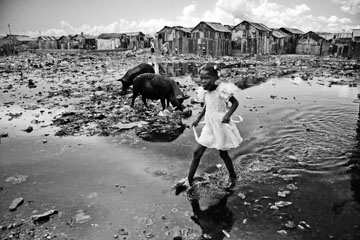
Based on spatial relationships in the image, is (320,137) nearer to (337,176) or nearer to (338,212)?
(337,176)

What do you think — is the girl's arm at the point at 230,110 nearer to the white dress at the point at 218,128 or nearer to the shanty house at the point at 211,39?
the white dress at the point at 218,128

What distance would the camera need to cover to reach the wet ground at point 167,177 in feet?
9.03

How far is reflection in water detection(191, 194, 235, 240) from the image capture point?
8.70 ft

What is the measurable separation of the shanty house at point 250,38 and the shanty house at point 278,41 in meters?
0.90

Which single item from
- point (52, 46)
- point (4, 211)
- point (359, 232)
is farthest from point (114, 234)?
point (52, 46)

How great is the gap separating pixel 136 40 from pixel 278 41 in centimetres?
2789

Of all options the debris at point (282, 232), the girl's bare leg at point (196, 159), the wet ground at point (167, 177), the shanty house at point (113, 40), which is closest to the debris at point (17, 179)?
the wet ground at point (167, 177)

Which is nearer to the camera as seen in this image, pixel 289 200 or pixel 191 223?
pixel 191 223

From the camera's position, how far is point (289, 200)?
10.5ft

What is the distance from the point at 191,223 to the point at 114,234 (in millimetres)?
833

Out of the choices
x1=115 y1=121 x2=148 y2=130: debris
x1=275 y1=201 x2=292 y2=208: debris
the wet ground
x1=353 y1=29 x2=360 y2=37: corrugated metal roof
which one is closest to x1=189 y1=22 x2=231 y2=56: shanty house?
x1=353 y1=29 x2=360 y2=37: corrugated metal roof

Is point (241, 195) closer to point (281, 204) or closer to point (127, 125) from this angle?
point (281, 204)

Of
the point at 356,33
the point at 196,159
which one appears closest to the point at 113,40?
the point at 356,33

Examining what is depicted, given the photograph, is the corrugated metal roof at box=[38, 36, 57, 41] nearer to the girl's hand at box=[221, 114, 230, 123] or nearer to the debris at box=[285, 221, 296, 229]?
the girl's hand at box=[221, 114, 230, 123]
